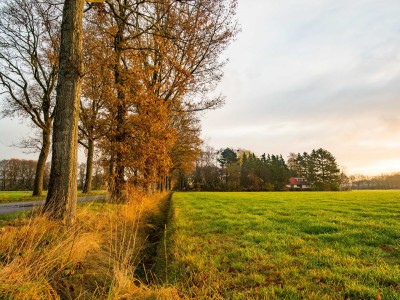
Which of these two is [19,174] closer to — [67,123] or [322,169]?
[67,123]

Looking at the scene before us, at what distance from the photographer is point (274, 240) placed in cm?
609

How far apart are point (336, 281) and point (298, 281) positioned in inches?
20.0

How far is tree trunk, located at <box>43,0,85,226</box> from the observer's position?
5.95 metres

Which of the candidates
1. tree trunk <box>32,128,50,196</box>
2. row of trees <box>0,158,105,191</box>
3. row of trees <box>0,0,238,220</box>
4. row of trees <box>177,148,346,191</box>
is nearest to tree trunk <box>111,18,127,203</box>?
row of trees <box>0,0,238,220</box>

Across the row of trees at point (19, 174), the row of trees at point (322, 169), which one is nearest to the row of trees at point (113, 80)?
the row of trees at point (19, 174)

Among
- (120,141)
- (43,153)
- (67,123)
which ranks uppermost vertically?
(43,153)

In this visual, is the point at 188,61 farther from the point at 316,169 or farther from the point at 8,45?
the point at 316,169

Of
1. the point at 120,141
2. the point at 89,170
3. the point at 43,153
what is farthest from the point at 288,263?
the point at 89,170

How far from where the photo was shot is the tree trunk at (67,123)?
5953 millimetres

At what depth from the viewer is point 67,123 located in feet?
20.1

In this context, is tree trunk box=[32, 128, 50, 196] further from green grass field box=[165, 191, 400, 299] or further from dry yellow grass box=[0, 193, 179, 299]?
dry yellow grass box=[0, 193, 179, 299]

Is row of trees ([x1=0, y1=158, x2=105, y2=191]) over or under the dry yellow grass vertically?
over

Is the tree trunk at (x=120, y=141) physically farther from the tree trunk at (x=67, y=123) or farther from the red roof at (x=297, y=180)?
the red roof at (x=297, y=180)

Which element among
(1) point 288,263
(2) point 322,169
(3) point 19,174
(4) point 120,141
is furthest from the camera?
(2) point 322,169
